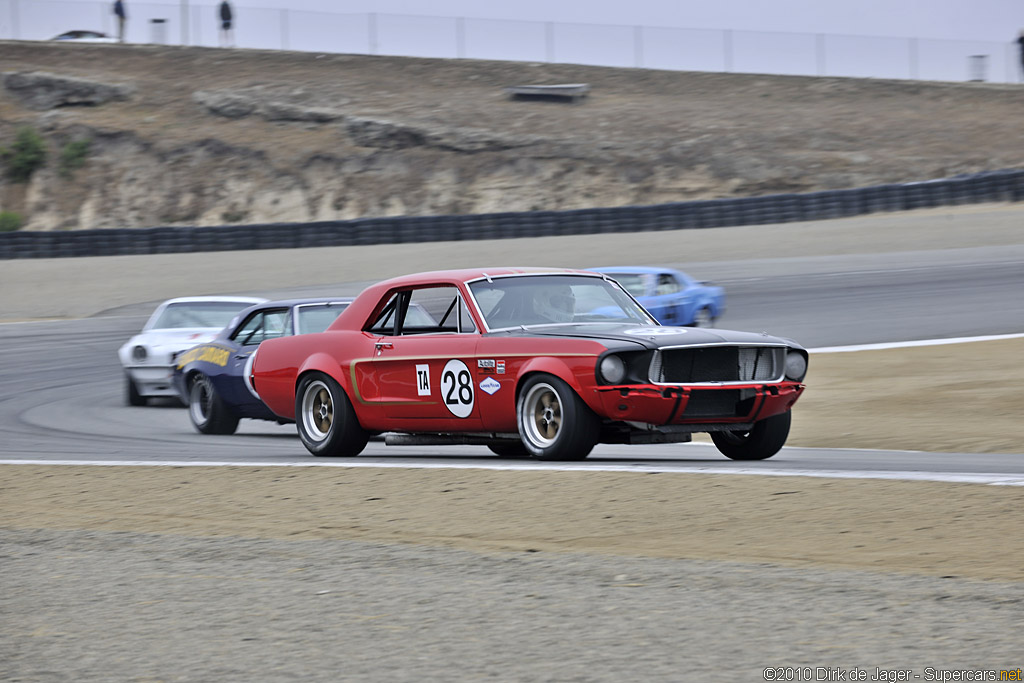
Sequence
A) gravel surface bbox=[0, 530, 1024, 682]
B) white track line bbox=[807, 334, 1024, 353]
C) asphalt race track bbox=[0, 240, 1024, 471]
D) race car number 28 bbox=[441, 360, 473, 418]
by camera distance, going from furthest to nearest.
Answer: white track line bbox=[807, 334, 1024, 353] < asphalt race track bbox=[0, 240, 1024, 471] < race car number 28 bbox=[441, 360, 473, 418] < gravel surface bbox=[0, 530, 1024, 682]

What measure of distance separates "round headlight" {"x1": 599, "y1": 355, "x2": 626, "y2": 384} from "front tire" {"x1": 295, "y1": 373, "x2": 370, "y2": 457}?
224 centimetres

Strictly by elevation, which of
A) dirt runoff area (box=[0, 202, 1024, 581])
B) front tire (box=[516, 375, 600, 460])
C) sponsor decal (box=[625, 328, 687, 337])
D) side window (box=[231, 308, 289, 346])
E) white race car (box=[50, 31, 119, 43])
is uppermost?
white race car (box=[50, 31, 119, 43])

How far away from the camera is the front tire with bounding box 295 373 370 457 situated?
30.1 feet

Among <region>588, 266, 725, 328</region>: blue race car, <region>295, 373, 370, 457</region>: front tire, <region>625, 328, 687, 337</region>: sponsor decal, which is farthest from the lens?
<region>588, 266, 725, 328</region>: blue race car

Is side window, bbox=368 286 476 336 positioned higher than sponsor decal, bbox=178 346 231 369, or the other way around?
side window, bbox=368 286 476 336

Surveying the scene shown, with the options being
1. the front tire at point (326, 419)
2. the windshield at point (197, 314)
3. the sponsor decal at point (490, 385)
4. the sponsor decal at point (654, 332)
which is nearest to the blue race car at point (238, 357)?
the front tire at point (326, 419)

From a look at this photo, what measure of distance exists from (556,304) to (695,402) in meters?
1.29

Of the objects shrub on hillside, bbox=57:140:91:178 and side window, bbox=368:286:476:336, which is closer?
side window, bbox=368:286:476:336

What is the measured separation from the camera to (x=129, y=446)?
10.9 m

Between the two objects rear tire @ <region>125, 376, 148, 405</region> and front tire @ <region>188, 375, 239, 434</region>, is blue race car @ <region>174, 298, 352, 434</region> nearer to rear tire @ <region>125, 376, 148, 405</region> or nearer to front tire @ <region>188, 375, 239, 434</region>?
front tire @ <region>188, 375, 239, 434</region>

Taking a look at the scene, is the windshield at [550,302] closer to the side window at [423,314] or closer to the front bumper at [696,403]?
the side window at [423,314]

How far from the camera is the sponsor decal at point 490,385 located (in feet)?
26.8

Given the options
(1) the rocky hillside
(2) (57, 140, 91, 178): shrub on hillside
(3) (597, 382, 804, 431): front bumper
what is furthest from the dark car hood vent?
(2) (57, 140, 91, 178): shrub on hillside

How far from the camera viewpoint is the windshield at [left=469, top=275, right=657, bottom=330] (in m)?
8.53
